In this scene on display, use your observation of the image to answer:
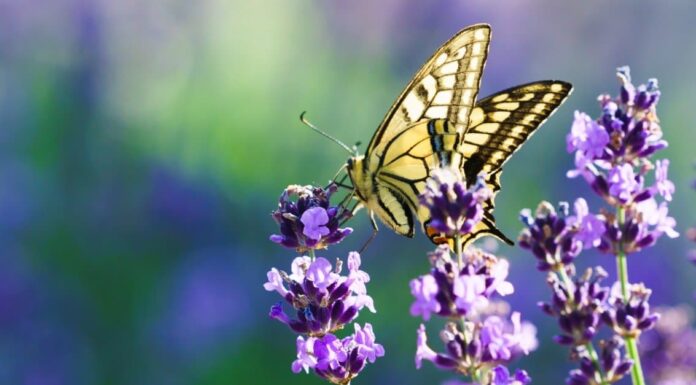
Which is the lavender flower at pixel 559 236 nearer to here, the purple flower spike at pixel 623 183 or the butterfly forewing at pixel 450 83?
the purple flower spike at pixel 623 183

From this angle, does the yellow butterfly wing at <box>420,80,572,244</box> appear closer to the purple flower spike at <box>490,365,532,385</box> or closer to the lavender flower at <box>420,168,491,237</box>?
the lavender flower at <box>420,168,491,237</box>

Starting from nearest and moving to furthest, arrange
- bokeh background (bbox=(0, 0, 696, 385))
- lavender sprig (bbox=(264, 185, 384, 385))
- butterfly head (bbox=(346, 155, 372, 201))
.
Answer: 1. lavender sprig (bbox=(264, 185, 384, 385))
2. butterfly head (bbox=(346, 155, 372, 201))
3. bokeh background (bbox=(0, 0, 696, 385))

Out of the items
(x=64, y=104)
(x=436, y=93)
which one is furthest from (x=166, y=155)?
(x=436, y=93)

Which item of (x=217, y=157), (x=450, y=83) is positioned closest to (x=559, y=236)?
(x=450, y=83)

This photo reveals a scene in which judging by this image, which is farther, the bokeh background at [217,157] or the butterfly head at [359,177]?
the bokeh background at [217,157]

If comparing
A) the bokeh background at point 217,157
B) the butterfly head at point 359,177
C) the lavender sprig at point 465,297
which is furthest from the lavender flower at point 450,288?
the bokeh background at point 217,157

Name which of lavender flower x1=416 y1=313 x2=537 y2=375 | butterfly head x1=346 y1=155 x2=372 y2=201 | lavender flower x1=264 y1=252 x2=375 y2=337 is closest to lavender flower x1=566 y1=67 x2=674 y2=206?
lavender flower x1=416 y1=313 x2=537 y2=375

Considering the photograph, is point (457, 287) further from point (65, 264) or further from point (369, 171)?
point (65, 264)
